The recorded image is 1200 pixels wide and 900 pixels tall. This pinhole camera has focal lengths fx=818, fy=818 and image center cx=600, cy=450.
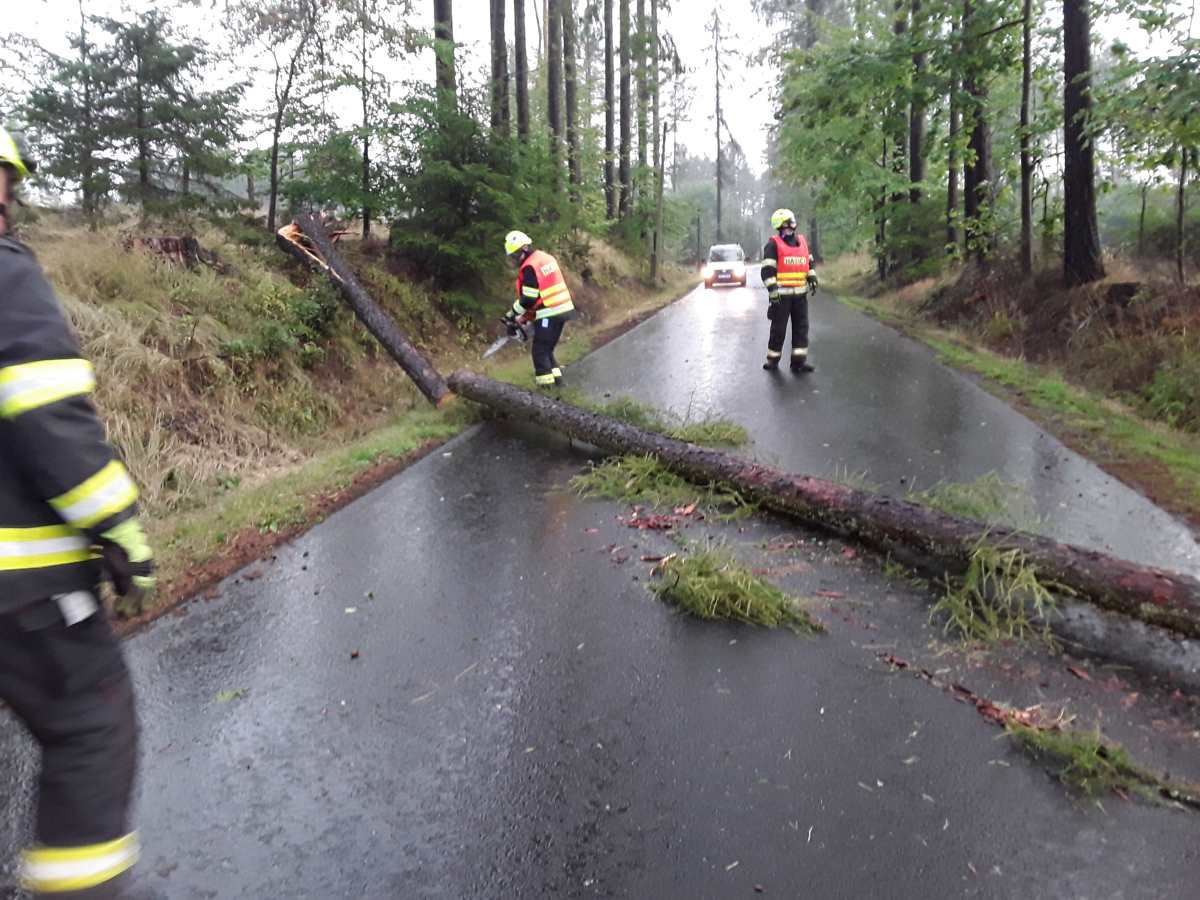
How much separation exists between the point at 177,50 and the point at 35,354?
10520mm

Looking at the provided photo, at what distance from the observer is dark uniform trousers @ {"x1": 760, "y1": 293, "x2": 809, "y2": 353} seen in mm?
10843

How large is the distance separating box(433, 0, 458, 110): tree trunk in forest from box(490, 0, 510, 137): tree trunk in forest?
1092 millimetres

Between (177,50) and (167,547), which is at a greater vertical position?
(177,50)

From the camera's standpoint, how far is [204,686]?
12.3 ft

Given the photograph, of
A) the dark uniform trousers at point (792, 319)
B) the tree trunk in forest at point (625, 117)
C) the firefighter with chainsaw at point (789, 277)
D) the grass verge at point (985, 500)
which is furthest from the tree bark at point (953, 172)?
the tree trunk in forest at point (625, 117)

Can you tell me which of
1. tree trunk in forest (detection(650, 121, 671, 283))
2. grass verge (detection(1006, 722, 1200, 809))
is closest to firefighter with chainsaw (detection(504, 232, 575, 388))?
grass verge (detection(1006, 722, 1200, 809))

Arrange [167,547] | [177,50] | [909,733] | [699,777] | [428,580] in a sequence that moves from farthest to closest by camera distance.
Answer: [177,50] < [167,547] < [428,580] < [909,733] < [699,777]

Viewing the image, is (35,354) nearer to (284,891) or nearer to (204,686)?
(284,891)

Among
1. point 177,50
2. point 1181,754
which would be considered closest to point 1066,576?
point 1181,754

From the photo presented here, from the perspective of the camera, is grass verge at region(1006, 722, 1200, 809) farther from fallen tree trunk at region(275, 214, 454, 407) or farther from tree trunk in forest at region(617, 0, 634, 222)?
tree trunk in forest at region(617, 0, 634, 222)

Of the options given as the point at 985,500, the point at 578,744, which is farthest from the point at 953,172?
the point at 578,744

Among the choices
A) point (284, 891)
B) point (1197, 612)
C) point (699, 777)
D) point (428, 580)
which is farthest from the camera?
point (428, 580)

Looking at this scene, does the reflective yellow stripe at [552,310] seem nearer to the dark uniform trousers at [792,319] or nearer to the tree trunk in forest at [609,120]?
the dark uniform trousers at [792,319]

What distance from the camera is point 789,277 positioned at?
1071 centimetres
